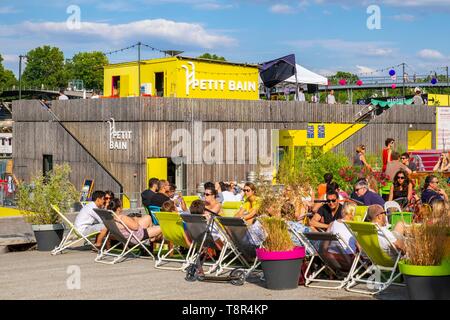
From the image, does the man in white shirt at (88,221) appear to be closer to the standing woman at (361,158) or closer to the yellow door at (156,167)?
the standing woman at (361,158)

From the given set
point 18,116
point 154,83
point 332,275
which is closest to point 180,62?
point 154,83

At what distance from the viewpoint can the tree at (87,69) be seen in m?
90.6

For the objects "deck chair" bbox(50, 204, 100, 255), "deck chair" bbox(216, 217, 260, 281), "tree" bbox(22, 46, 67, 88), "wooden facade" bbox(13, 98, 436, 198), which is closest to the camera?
"deck chair" bbox(216, 217, 260, 281)

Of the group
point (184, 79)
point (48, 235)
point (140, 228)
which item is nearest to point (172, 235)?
point (140, 228)

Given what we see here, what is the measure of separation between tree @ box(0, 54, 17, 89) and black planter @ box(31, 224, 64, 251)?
81618 mm

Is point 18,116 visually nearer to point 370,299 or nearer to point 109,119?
point 109,119

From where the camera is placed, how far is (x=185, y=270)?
34.1ft

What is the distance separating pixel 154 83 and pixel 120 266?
2068cm

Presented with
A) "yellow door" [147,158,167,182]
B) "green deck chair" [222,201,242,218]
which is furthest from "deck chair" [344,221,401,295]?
"yellow door" [147,158,167,182]

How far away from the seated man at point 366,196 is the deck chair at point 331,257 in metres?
2.35

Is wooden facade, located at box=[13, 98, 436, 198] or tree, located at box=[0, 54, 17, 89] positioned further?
tree, located at box=[0, 54, 17, 89]

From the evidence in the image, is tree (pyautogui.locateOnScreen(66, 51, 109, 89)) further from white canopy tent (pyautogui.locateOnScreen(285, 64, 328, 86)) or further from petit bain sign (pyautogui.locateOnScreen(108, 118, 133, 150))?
petit bain sign (pyautogui.locateOnScreen(108, 118, 133, 150))

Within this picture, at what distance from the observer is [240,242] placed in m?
9.80

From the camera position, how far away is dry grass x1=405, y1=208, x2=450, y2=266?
24.4 feet
